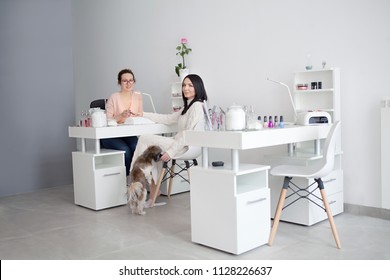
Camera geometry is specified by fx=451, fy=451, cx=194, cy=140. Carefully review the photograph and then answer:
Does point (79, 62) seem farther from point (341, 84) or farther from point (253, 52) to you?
point (341, 84)

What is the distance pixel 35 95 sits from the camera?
5.02 m

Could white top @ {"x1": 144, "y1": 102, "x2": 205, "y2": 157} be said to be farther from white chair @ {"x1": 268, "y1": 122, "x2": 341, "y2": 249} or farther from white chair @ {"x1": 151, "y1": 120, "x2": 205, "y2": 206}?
white chair @ {"x1": 268, "y1": 122, "x2": 341, "y2": 249}

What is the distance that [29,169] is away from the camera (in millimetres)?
4984

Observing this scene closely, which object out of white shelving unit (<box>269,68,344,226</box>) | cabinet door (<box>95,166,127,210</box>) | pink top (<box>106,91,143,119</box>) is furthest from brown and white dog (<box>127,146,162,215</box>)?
white shelving unit (<box>269,68,344,226</box>)

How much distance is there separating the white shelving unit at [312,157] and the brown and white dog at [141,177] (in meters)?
0.98

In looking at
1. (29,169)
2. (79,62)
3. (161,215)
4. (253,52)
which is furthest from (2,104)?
(253,52)

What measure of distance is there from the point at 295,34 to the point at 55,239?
2.52 m

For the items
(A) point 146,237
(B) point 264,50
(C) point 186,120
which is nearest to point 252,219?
(A) point 146,237

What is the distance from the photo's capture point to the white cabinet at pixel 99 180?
3916 mm

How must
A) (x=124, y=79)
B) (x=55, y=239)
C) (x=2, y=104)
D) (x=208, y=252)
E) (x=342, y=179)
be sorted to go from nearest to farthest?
(x=208, y=252), (x=55, y=239), (x=342, y=179), (x=124, y=79), (x=2, y=104)

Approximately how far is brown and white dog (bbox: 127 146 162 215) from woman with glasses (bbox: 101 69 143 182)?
621 mm

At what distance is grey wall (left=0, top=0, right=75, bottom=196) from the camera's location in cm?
481

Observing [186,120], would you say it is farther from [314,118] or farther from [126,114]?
[314,118]

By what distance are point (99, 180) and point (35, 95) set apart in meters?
1.67
